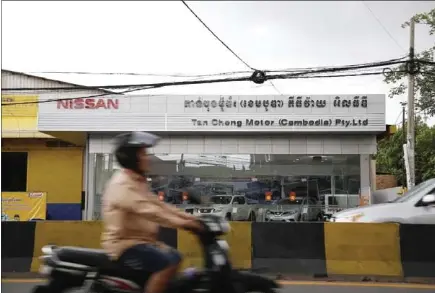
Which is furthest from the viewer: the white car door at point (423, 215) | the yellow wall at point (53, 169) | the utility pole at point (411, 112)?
the yellow wall at point (53, 169)

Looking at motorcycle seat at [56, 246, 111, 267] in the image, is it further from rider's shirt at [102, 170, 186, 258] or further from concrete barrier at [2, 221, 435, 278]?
concrete barrier at [2, 221, 435, 278]

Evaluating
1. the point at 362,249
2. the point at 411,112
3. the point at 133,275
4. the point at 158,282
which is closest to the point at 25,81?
the point at 411,112

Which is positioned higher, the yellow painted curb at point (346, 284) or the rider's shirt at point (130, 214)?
the rider's shirt at point (130, 214)

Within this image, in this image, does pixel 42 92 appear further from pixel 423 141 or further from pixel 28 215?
pixel 423 141

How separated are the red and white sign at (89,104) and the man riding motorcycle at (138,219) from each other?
1706 cm

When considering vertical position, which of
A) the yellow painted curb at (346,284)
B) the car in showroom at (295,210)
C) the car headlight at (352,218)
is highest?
the car headlight at (352,218)

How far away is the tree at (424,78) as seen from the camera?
11757 mm

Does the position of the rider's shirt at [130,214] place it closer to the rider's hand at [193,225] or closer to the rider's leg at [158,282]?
the rider's hand at [193,225]

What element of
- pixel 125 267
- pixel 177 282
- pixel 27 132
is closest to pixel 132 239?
pixel 125 267

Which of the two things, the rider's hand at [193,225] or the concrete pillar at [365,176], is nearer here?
the rider's hand at [193,225]

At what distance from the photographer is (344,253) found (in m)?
8.01

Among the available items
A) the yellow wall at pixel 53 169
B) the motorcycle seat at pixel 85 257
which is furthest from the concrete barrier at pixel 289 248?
the yellow wall at pixel 53 169

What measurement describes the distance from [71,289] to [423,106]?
13484 mm

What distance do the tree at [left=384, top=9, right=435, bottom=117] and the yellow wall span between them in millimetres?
15408
